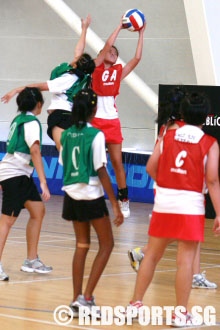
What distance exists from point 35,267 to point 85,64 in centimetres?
208

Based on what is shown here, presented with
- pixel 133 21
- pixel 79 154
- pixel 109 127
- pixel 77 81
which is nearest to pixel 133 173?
pixel 109 127

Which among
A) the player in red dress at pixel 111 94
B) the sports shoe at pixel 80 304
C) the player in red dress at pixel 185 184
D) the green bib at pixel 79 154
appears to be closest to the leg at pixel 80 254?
the sports shoe at pixel 80 304

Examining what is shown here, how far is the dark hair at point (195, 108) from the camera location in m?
5.25

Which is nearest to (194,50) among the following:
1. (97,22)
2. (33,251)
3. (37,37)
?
(97,22)

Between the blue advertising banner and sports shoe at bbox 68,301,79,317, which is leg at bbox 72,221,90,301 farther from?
the blue advertising banner

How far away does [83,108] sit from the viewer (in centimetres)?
541

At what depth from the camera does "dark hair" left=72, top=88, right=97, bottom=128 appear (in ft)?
17.7

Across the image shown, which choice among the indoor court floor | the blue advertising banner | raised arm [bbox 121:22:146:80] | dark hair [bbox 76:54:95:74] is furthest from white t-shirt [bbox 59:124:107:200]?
the blue advertising banner

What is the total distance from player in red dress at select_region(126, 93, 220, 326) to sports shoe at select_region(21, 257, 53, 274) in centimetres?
200

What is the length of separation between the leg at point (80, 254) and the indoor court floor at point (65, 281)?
0.25m

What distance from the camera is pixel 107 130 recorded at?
941 centimetres

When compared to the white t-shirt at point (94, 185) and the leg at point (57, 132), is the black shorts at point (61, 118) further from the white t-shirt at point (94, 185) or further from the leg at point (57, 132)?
the white t-shirt at point (94, 185)

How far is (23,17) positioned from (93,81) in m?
7.28

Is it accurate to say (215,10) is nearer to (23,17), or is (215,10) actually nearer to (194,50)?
(194,50)
